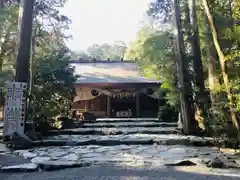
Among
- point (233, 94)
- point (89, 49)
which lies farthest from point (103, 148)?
point (89, 49)

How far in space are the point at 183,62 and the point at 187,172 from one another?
A: 498 centimetres

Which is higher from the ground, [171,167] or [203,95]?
[203,95]

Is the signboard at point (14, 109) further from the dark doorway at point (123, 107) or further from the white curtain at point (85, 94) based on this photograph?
the dark doorway at point (123, 107)

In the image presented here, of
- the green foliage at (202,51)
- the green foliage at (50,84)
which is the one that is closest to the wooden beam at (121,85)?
the green foliage at (202,51)

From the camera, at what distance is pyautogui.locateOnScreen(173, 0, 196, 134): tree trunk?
26.6ft

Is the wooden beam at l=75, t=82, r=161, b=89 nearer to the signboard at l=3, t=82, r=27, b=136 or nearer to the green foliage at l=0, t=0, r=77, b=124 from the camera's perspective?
the green foliage at l=0, t=0, r=77, b=124

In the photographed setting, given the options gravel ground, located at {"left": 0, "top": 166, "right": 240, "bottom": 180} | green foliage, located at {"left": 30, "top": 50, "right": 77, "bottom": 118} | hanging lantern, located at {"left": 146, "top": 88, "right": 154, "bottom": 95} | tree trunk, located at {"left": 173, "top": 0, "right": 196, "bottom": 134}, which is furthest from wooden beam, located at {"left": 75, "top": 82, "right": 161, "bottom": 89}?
gravel ground, located at {"left": 0, "top": 166, "right": 240, "bottom": 180}

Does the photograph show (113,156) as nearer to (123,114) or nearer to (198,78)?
(198,78)

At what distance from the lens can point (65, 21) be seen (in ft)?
44.2

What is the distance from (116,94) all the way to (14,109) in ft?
32.0

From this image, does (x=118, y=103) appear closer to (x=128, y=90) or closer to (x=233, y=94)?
(x=128, y=90)

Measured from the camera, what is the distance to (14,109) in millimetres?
6816

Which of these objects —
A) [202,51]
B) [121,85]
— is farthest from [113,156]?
[121,85]

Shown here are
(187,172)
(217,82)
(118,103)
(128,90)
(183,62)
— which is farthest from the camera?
(118,103)
